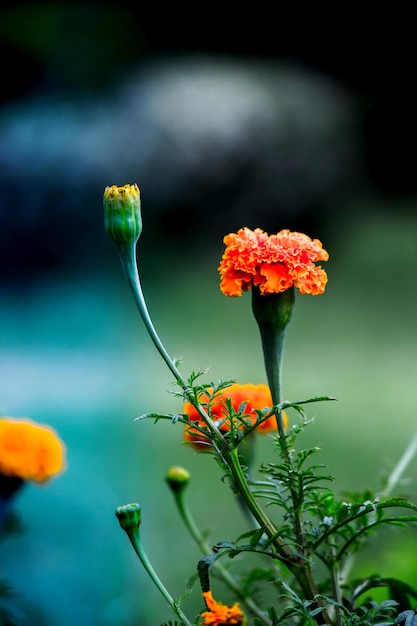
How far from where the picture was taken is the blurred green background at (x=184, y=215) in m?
0.97

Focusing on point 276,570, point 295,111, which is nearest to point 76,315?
point 295,111

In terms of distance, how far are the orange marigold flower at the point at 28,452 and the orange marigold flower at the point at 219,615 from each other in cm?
33

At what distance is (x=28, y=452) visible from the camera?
698 millimetres

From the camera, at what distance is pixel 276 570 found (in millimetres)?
478

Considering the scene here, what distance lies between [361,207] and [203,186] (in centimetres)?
24

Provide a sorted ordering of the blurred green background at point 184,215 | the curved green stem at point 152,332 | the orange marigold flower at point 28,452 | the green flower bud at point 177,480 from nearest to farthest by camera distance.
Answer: the curved green stem at point 152,332, the green flower bud at point 177,480, the orange marigold flower at point 28,452, the blurred green background at point 184,215

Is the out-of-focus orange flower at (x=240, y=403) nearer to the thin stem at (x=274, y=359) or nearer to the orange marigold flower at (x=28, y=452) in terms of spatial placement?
the thin stem at (x=274, y=359)

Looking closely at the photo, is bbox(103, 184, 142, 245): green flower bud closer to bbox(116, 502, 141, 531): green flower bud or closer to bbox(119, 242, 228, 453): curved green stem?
bbox(119, 242, 228, 453): curved green stem

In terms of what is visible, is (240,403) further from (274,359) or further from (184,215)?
(184,215)

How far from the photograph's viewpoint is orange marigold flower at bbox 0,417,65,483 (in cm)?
69

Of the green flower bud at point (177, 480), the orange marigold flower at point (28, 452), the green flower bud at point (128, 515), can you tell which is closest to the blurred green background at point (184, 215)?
the orange marigold flower at point (28, 452)

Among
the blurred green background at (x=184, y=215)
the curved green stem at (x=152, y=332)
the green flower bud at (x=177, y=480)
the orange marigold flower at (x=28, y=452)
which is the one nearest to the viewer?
the curved green stem at (x=152, y=332)

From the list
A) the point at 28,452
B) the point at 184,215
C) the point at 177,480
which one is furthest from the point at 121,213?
the point at 184,215

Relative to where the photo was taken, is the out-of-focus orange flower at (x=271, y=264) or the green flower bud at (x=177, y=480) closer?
the out-of-focus orange flower at (x=271, y=264)
